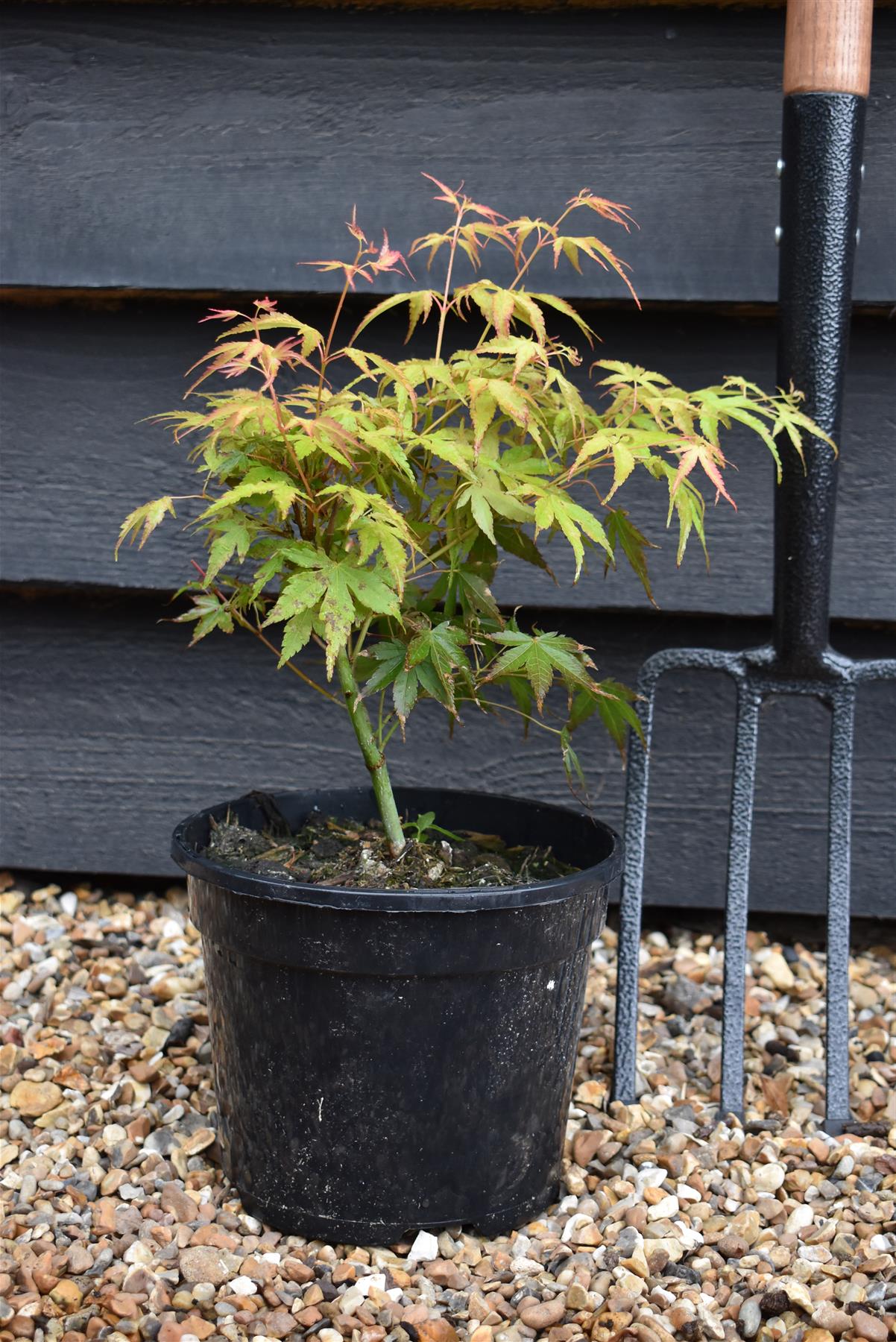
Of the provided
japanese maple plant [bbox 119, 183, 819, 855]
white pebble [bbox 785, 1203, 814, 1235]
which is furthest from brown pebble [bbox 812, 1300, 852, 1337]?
japanese maple plant [bbox 119, 183, 819, 855]

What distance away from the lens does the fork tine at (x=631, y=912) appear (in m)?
1.31

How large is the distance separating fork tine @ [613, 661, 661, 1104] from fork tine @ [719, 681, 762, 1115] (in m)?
0.10

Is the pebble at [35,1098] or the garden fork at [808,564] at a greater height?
the garden fork at [808,564]

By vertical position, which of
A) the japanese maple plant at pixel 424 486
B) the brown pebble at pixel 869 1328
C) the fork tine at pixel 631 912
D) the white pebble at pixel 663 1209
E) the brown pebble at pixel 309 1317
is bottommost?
the white pebble at pixel 663 1209

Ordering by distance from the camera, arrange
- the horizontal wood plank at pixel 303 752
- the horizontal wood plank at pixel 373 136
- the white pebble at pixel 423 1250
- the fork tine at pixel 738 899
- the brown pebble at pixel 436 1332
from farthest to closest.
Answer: the horizontal wood plank at pixel 303 752 < the horizontal wood plank at pixel 373 136 < the fork tine at pixel 738 899 < the white pebble at pixel 423 1250 < the brown pebble at pixel 436 1332

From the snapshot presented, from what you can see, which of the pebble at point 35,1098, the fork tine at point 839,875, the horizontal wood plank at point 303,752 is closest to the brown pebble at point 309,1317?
the pebble at point 35,1098

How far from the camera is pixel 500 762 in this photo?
5.36ft

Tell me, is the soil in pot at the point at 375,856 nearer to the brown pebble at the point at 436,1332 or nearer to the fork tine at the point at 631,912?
the fork tine at the point at 631,912

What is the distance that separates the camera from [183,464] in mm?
1553

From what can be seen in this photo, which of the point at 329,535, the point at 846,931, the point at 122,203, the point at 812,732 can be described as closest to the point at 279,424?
the point at 329,535

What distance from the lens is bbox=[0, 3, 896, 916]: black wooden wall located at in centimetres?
145

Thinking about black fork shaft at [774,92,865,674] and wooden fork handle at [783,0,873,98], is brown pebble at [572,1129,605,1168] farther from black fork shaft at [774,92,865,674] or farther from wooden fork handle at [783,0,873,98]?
wooden fork handle at [783,0,873,98]

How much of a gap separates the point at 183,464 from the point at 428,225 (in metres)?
0.43

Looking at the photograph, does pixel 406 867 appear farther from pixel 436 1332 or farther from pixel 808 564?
pixel 808 564
